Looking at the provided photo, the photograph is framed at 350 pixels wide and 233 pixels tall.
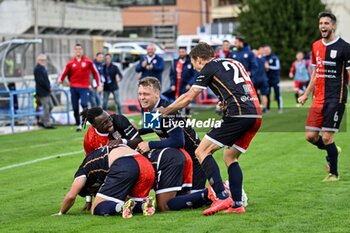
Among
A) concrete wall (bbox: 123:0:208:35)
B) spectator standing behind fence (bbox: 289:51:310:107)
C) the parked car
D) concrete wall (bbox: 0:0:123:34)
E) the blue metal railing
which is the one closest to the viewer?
the blue metal railing

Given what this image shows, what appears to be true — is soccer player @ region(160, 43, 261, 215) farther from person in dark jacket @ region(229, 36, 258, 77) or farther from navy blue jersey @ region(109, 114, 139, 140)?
person in dark jacket @ region(229, 36, 258, 77)

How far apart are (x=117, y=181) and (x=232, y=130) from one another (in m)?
1.38

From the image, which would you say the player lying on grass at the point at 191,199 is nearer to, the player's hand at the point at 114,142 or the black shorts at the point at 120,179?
the black shorts at the point at 120,179

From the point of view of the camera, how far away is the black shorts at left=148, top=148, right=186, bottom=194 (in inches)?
404

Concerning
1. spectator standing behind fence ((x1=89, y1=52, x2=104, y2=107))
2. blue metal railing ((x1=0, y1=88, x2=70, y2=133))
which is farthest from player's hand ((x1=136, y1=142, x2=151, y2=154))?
spectator standing behind fence ((x1=89, y1=52, x2=104, y2=107))

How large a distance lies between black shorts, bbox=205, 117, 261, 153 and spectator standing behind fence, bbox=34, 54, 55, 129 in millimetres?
15011

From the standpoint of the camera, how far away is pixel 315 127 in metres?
12.7

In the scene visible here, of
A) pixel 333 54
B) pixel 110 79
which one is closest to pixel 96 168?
pixel 333 54

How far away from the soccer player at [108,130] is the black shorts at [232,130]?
1067 millimetres

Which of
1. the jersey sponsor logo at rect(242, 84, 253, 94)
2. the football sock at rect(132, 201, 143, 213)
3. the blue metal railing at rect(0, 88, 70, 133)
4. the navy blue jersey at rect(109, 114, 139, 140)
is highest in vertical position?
the jersey sponsor logo at rect(242, 84, 253, 94)

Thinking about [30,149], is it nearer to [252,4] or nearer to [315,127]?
[315,127]

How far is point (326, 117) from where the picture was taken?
495 inches

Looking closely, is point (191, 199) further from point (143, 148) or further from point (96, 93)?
point (96, 93)

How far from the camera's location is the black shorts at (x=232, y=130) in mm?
9797
